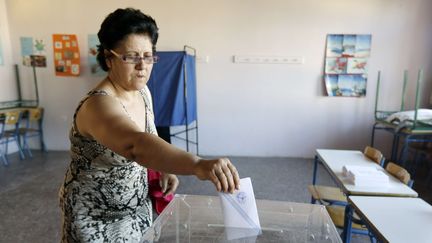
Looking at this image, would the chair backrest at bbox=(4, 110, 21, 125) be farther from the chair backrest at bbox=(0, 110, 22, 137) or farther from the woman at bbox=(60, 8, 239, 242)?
the woman at bbox=(60, 8, 239, 242)

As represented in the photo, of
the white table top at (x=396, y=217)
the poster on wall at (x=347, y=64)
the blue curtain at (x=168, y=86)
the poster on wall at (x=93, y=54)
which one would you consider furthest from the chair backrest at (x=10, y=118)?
the poster on wall at (x=347, y=64)

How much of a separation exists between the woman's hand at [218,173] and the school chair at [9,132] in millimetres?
4102

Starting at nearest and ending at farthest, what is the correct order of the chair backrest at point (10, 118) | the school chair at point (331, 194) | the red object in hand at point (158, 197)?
the red object in hand at point (158, 197), the school chair at point (331, 194), the chair backrest at point (10, 118)

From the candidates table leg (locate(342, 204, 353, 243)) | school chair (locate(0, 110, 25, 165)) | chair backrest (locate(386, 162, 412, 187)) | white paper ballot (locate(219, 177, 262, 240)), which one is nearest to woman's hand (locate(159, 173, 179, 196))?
white paper ballot (locate(219, 177, 262, 240))

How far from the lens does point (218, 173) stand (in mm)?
582

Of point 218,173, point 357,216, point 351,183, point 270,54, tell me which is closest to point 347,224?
point 357,216

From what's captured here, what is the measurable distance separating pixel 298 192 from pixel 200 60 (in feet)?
7.57

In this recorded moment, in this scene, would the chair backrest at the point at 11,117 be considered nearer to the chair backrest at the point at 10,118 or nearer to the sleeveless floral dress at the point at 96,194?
the chair backrest at the point at 10,118

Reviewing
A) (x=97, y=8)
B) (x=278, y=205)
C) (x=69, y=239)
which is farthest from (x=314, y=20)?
(x=69, y=239)

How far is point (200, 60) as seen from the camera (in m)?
4.08

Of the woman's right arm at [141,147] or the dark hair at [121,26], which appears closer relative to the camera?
the woman's right arm at [141,147]

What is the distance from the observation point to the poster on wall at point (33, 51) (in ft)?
14.1

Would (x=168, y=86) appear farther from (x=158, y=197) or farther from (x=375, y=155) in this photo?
(x=158, y=197)

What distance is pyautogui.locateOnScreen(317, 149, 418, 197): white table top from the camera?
1.57 m
